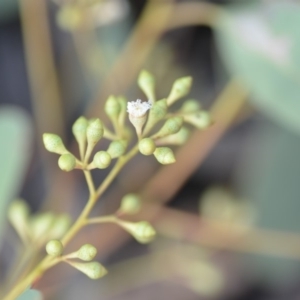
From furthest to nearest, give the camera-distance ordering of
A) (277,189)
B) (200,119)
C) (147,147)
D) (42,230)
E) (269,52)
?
(277,189)
(269,52)
(42,230)
(200,119)
(147,147)

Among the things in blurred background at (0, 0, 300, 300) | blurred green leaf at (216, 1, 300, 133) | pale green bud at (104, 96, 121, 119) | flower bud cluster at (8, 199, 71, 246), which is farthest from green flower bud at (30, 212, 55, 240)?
blurred green leaf at (216, 1, 300, 133)

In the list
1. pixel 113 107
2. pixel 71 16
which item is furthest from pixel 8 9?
pixel 113 107

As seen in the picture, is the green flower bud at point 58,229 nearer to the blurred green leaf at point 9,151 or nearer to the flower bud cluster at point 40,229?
the flower bud cluster at point 40,229

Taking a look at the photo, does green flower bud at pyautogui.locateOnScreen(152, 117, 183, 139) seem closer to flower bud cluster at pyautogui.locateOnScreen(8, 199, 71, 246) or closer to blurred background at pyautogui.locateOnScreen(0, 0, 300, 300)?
flower bud cluster at pyautogui.locateOnScreen(8, 199, 71, 246)

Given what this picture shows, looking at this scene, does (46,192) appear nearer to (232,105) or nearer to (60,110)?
(60,110)

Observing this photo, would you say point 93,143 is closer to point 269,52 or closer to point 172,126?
point 172,126

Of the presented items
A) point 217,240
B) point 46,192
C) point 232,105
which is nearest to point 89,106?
point 46,192

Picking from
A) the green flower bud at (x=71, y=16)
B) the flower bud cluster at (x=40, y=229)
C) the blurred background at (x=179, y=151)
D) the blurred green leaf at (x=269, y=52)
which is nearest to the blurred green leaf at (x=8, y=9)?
the blurred background at (x=179, y=151)
